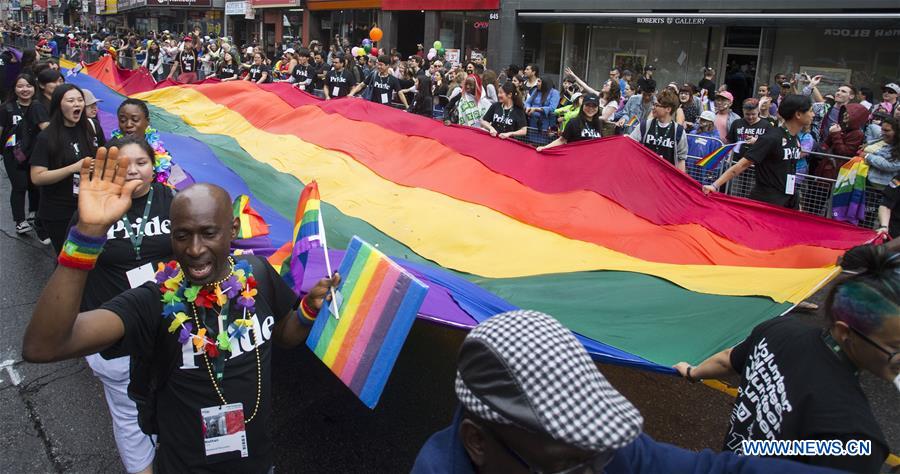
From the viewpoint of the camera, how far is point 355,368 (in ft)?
8.62

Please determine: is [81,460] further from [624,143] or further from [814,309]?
[814,309]

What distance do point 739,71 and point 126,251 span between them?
17.1 metres

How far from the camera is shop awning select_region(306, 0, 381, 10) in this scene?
28041mm

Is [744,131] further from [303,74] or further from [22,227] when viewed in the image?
[303,74]

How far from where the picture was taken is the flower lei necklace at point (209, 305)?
2.38m

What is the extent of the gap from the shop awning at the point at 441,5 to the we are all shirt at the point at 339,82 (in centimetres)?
936

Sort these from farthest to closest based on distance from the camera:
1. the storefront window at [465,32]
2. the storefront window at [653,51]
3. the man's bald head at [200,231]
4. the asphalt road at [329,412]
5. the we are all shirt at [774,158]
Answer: the storefront window at [465,32]
the storefront window at [653,51]
the we are all shirt at [774,158]
the asphalt road at [329,412]
the man's bald head at [200,231]

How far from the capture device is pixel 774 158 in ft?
20.6

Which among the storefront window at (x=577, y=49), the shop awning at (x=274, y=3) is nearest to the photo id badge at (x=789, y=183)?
the storefront window at (x=577, y=49)

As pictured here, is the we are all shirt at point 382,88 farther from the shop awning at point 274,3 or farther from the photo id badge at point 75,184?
the shop awning at point 274,3

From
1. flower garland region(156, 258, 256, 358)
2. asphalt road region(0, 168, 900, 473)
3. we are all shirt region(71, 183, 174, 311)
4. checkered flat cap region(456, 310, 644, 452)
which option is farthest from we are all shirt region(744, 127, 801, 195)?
checkered flat cap region(456, 310, 644, 452)

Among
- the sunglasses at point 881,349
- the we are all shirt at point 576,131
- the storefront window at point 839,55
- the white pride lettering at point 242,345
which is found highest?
the storefront window at point 839,55

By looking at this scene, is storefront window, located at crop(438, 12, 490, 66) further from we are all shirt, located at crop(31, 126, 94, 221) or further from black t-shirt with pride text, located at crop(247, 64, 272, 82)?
we are all shirt, located at crop(31, 126, 94, 221)

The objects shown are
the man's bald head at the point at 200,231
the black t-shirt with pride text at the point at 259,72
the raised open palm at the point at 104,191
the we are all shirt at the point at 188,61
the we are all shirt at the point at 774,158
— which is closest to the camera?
the raised open palm at the point at 104,191
